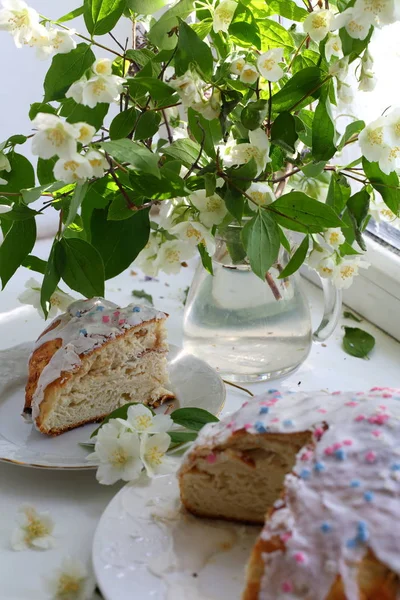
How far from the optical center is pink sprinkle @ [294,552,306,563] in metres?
0.79

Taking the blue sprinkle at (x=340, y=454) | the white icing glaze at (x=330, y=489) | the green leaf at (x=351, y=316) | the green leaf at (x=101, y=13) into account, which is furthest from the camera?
the green leaf at (x=351, y=316)

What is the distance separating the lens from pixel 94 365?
131cm

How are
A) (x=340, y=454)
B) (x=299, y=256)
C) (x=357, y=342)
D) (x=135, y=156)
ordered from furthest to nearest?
1. (x=357, y=342)
2. (x=299, y=256)
3. (x=135, y=156)
4. (x=340, y=454)

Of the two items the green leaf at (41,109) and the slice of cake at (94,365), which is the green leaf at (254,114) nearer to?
the green leaf at (41,109)

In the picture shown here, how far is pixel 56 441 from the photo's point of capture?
126 cm

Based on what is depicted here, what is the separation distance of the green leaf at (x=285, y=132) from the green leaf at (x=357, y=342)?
61 centimetres

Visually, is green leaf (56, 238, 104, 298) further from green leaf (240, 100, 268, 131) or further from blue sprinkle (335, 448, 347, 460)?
blue sprinkle (335, 448, 347, 460)

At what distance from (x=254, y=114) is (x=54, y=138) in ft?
0.91

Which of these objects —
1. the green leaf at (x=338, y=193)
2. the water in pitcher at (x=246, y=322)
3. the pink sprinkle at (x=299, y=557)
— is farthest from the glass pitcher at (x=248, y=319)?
the pink sprinkle at (x=299, y=557)

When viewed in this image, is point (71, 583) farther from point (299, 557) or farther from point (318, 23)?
point (318, 23)

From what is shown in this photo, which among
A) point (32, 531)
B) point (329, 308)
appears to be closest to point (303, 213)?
point (329, 308)

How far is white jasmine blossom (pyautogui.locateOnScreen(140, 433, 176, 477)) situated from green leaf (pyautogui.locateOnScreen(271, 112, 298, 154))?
0.43 metres

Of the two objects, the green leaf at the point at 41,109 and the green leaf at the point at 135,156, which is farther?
the green leaf at the point at 41,109

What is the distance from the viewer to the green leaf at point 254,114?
1.07 m
